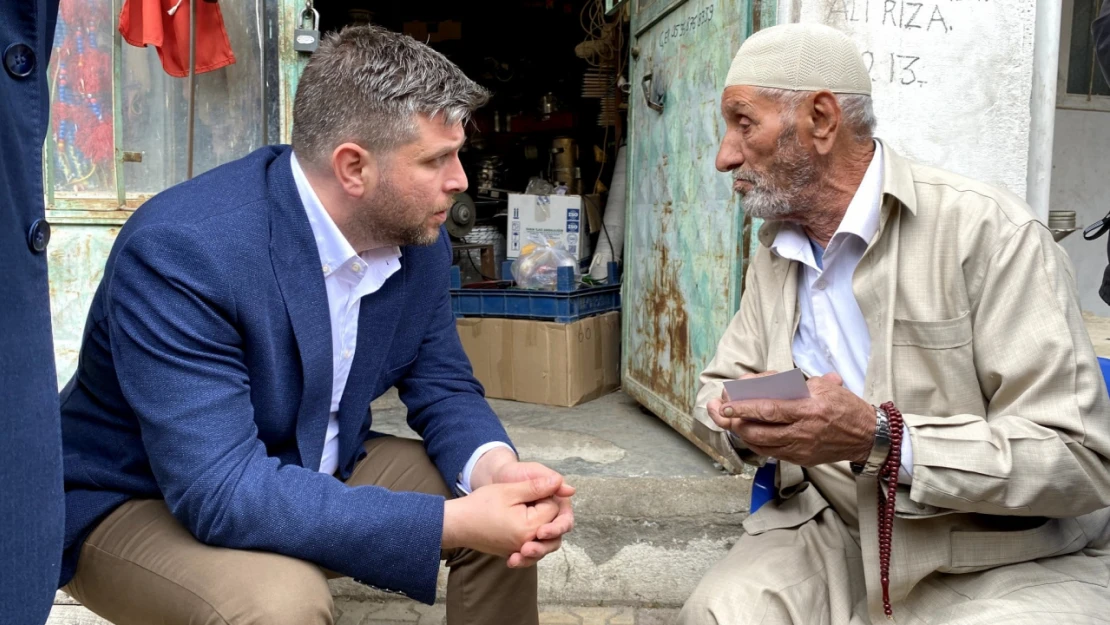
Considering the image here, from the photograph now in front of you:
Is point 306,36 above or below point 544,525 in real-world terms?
above

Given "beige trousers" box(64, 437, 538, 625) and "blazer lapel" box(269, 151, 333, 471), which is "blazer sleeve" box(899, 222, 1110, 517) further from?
"blazer lapel" box(269, 151, 333, 471)

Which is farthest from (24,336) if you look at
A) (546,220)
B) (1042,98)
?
(546,220)

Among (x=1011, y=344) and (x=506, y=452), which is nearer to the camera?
(x=1011, y=344)

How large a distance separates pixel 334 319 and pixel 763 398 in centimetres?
94

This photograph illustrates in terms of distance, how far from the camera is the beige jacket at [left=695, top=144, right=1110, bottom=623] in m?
1.69

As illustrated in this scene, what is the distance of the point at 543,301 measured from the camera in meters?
4.84

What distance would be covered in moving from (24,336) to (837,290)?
1573 mm

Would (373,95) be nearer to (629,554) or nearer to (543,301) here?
(629,554)

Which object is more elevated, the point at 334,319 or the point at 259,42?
the point at 259,42

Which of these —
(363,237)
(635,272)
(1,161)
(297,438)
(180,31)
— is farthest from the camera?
(635,272)

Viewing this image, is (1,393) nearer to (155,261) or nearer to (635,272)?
(155,261)

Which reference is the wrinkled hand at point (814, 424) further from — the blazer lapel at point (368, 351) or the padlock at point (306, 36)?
the padlock at point (306, 36)

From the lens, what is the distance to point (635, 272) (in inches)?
181

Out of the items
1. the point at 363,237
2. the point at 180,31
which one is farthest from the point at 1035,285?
the point at 180,31
